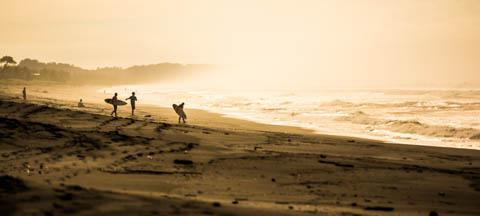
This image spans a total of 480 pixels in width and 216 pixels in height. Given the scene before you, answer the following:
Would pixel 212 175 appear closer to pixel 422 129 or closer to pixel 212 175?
pixel 212 175

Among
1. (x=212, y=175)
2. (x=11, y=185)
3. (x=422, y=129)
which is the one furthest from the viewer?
(x=422, y=129)

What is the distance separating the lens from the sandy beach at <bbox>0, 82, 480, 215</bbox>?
7266 millimetres

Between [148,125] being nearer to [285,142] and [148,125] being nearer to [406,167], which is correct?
[285,142]

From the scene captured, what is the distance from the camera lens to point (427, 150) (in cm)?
1806

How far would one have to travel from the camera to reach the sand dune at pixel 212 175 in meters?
7.27

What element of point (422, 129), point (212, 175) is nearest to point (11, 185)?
point (212, 175)

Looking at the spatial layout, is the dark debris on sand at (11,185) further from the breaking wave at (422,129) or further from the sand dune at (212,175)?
the breaking wave at (422,129)

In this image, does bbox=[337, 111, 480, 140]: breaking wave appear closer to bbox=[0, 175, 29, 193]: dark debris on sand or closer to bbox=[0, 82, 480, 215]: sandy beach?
bbox=[0, 82, 480, 215]: sandy beach

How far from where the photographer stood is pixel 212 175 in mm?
10641

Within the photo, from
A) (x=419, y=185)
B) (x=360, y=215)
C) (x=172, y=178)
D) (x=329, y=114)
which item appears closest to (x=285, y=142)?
(x=419, y=185)

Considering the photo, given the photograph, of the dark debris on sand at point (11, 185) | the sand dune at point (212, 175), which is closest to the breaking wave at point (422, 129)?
the sand dune at point (212, 175)

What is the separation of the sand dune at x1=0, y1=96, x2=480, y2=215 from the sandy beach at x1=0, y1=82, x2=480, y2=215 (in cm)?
2

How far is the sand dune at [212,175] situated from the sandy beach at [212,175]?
23 millimetres

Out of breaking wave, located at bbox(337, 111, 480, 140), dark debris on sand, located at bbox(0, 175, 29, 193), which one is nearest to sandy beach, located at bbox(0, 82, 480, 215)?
dark debris on sand, located at bbox(0, 175, 29, 193)
